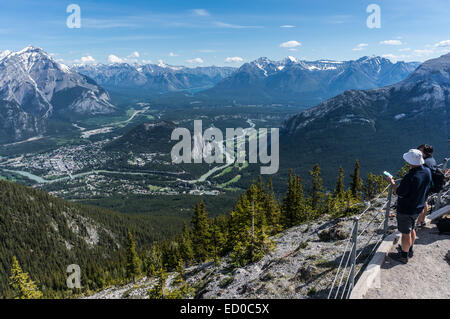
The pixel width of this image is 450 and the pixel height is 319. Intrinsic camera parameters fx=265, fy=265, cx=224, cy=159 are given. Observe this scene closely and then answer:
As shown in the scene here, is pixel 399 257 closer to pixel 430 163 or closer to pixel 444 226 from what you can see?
pixel 444 226

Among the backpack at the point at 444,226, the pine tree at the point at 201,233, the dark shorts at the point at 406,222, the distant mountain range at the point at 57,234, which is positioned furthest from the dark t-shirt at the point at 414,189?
the distant mountain range at the point at 57,234

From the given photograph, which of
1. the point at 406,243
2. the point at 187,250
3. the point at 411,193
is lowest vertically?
the point at 187,250

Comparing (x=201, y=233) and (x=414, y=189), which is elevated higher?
(x=414, y=189)

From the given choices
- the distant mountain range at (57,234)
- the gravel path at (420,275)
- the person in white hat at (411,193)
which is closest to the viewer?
the gravel path at (420,275)

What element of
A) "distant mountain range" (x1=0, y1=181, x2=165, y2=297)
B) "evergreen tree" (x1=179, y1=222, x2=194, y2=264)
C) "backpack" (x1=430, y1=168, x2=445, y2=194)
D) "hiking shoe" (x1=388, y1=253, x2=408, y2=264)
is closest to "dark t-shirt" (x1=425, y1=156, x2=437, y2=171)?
"backpack" (x1=430, y1=168, x2=445, y2=194)

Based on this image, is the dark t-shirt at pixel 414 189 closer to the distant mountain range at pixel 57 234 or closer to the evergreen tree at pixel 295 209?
the evergreen tree at pixel 295 209

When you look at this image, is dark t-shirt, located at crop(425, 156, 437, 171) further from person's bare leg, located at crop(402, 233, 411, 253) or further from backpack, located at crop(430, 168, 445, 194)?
person's bare leg, located at crop(402, 233, 411, 253)

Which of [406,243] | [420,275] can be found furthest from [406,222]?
[420,275]
